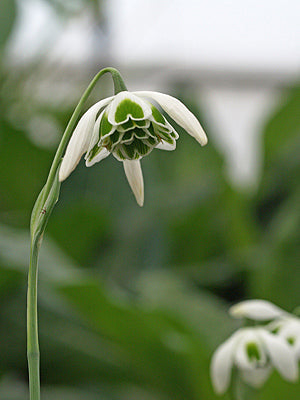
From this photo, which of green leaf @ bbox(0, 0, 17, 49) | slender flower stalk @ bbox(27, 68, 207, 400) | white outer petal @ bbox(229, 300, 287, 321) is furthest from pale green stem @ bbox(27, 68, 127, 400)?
green leaf @ bbox(0, 0, 17, 49)

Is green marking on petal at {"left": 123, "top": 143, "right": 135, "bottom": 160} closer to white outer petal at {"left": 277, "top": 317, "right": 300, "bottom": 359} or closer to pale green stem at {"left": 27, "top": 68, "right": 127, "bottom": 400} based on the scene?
pale green stem at {"left": 27, "top": 68, "right": 127, "bottom": 400}

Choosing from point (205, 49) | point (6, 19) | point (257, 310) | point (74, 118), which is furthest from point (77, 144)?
point (205, 49)

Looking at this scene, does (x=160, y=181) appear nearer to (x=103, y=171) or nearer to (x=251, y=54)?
(x=103, y=171)

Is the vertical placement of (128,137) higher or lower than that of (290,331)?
higher

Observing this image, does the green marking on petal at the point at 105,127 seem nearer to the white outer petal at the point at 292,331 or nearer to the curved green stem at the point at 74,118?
the curved green stem at the point at 74,118

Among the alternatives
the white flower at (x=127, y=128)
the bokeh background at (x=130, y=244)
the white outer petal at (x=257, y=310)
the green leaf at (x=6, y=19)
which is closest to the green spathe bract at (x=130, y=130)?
the white flower at (x=127, y=128)

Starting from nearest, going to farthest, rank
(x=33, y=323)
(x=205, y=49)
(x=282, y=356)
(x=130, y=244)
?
(x=33, y=323) < (x=282, y=356) < (x=130, y=244) < (x=205, y=49)

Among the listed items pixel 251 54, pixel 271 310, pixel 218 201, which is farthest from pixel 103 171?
pixel 251 54

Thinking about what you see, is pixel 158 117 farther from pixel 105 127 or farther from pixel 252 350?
pixel 252 350
